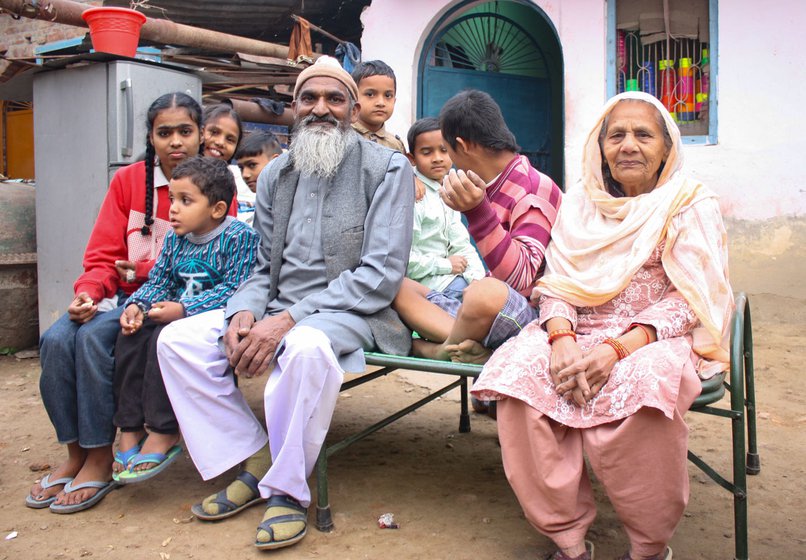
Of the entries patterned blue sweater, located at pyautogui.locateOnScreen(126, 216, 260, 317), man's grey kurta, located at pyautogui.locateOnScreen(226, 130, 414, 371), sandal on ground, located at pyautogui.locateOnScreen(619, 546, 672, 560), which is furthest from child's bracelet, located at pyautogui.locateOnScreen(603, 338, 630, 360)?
patterned blue sweater, located at pyautogui.locateOnScreen(126, 216, 260, 317)

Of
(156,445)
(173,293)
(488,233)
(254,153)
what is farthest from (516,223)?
(254,153)

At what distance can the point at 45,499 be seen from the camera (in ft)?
10.4

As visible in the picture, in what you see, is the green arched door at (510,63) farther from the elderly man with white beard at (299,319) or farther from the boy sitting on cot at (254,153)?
the elderly man with white beard at (299,319)

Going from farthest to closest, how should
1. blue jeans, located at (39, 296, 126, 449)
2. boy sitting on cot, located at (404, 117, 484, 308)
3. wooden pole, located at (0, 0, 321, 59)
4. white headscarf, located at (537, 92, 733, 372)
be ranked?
wooden pole, located at (0, 0, 321, 59)
boy sitting on cot, located at (404, 117, 484, 308)
blue jeans, located at (39, 296, 126, 449)
white headscarf, located at (537, 92, 733, 372)

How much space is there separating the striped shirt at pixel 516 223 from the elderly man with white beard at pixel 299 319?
42 centimetres

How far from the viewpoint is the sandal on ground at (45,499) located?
10.3 feet

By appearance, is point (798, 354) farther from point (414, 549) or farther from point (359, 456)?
point (414, 549)

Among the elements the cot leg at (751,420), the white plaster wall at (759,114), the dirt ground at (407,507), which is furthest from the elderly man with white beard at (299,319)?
the white plaster wall at (759,114)

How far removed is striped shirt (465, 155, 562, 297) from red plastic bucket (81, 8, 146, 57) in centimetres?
369

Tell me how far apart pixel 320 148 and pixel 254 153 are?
64.0 inches

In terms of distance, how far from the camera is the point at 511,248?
2900 mm

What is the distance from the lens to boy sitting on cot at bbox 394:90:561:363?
9.21ft

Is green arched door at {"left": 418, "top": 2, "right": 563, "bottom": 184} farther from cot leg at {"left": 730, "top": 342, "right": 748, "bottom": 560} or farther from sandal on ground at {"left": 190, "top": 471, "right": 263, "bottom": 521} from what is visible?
cot leg at {"left": 730, "top": 342, "right": 748, "bottom": 560}

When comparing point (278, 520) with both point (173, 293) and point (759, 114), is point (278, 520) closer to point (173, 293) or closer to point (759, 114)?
point (173, 293)
